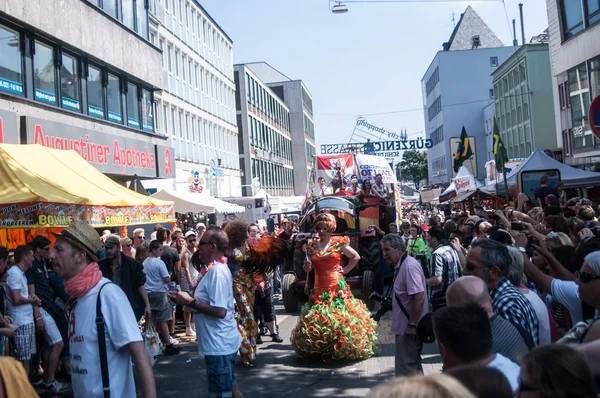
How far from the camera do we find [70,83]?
719 inches

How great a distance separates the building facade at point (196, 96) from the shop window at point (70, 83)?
29.3 feet

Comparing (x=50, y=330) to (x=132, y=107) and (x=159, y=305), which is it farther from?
(x=132, y=107)

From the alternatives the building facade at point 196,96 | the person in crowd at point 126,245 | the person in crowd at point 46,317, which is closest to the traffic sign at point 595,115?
the person in crowd at point 46,317

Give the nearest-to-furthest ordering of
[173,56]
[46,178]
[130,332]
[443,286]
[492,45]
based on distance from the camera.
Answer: [130,332] → [443,286] → [46,178] → [173,56] → [492,45]

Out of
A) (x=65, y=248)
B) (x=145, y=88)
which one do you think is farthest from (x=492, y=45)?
(x=65, y=248)

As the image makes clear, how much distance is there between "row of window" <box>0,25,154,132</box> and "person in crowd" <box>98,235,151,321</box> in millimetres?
7793

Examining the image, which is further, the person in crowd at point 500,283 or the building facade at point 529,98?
the building facade at point 529,98

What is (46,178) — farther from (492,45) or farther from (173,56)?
(492,45)

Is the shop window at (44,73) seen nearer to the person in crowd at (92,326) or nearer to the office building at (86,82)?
the office building at (86,82)

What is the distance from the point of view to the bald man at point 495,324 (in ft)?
12.0

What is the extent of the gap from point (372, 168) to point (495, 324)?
21101 mm

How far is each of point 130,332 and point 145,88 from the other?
20.7m

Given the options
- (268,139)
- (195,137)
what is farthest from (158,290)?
(268,139)

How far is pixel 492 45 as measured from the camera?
81.6 metres
